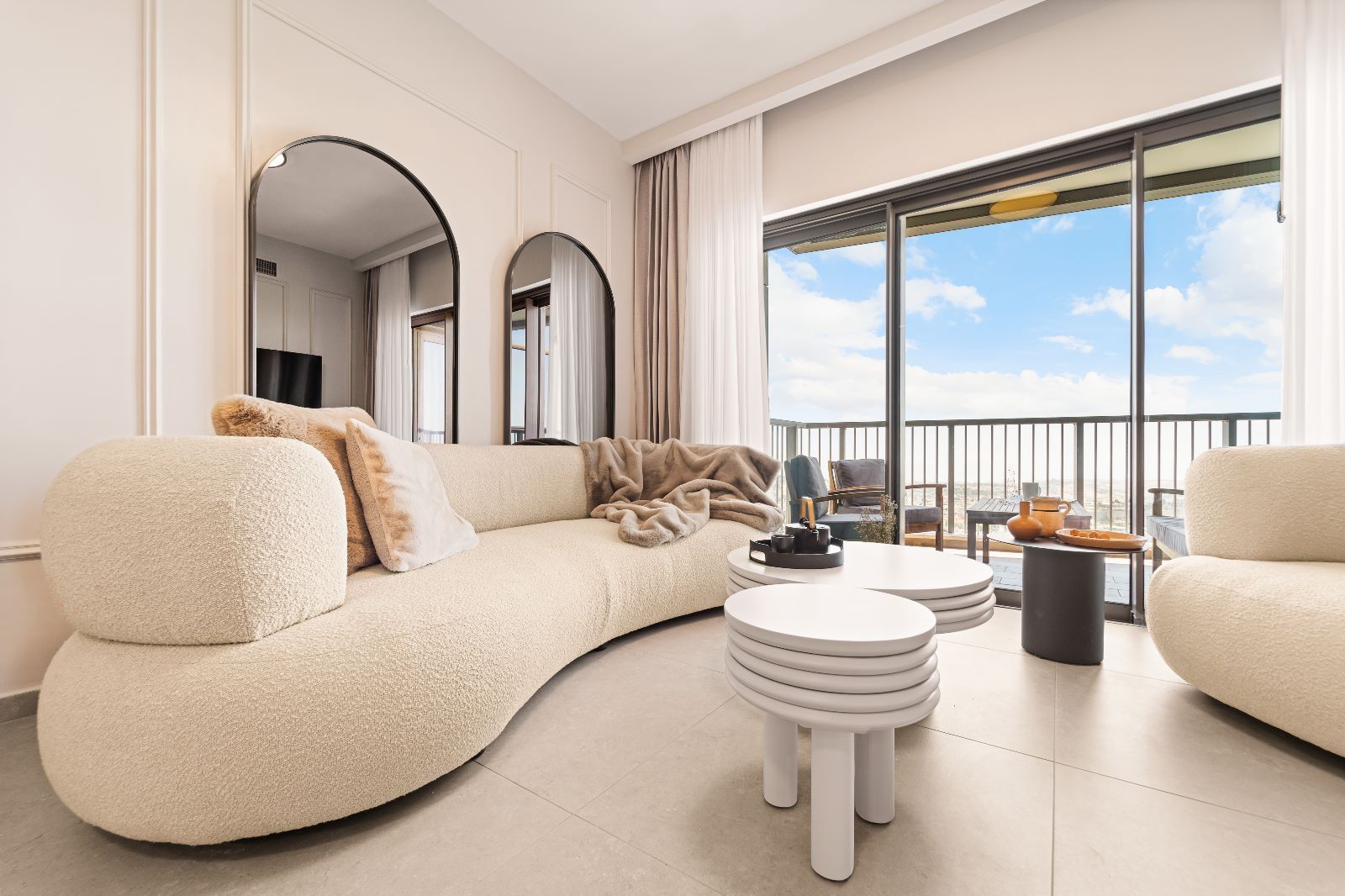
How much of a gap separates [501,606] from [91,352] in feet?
4.81

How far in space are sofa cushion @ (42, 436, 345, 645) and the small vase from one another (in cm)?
212

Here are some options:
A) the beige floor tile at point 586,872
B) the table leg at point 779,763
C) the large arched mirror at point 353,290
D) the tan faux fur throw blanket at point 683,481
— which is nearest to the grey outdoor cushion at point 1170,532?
the tan faux fur throw blanket at point 683,481

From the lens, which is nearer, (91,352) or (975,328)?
(91,352)

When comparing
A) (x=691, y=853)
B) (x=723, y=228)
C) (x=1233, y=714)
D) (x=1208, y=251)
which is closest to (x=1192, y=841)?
(x=1233, y=714)

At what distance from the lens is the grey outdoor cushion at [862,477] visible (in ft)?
10.4

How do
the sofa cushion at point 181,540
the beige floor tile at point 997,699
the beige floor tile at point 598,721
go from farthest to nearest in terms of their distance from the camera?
Result: the beige floor tile at point 997,699 < the beige floor tile at point 598,721 < the sofa cushion at point 181,540

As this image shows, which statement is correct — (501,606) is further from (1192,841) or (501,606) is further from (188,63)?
(188,63)

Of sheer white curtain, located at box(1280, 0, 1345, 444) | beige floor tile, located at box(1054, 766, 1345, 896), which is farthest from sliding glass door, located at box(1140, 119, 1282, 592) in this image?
beige floor tile, located at box(1054, 766, 1345, 896)

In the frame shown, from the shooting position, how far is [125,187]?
1660mm

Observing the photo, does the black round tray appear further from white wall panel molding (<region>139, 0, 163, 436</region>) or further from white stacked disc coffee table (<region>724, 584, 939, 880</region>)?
white wall panel molding (<region>139, 0, 163, 436</region>)

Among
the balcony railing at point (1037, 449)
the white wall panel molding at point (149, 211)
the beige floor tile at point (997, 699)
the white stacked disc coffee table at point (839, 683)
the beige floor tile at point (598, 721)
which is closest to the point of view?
the white stacked disc coffee table at point (839, 683)

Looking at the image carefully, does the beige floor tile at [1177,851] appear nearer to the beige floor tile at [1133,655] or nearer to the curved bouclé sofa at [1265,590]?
the curved bouclé sofa at [1265,590]

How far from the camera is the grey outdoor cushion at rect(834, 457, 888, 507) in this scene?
125 inches

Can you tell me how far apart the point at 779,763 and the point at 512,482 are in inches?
65.2
